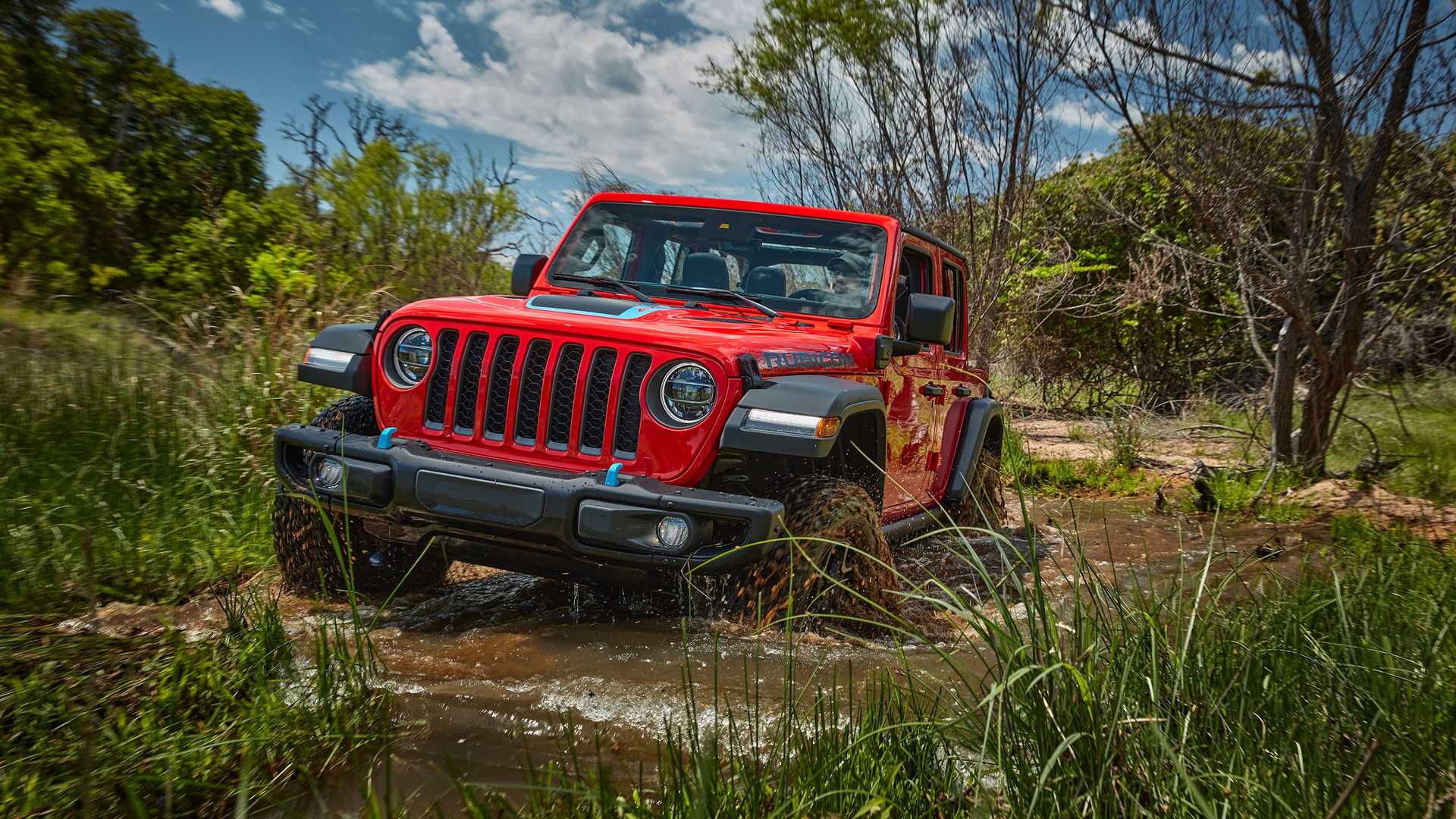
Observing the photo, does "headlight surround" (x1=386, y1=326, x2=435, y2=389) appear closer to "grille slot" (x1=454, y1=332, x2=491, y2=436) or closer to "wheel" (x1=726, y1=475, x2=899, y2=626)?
"grille slot" (x1=454, y1=332, x2=491, y2=436)

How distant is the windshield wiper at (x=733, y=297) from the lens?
14.3ft

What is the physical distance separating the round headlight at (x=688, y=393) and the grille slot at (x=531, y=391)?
450 mm

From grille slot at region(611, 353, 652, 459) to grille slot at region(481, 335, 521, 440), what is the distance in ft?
1.38

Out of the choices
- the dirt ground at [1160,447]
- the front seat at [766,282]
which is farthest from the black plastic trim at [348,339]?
the dirt ground at [1160,447]

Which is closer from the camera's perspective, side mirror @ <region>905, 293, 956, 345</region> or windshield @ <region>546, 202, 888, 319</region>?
side mirror @ <region>905, 293, 956, 345</region>

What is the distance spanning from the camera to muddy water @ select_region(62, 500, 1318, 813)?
257 cm

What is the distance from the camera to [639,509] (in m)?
3.23

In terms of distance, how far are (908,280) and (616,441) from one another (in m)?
2.20

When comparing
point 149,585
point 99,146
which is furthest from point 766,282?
point 99,146

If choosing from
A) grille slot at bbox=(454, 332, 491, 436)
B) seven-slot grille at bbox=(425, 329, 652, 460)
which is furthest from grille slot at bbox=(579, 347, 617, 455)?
grille slot at bbox=(454, 332, 491, 436)

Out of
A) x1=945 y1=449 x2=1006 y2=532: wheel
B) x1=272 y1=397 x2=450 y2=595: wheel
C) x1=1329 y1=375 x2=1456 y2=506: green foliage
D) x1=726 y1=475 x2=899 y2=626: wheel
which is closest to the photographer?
x1=726 y1=475 x2=899 y2=626: wheel

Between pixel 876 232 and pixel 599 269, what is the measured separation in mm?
1308

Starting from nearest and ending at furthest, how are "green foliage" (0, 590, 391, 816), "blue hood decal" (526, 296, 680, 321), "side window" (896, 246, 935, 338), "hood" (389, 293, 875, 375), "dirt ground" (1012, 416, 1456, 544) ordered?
1. "green foliage" (0, 590, 391, 816)
2. "hood" (389, 293, 875, 375)
3. "blue hood decal" (526, 296, 680, 321)
4. "side window" (896, 246, 935, 338)
5. "dirt ground" (1012, 416, 1456, 544)

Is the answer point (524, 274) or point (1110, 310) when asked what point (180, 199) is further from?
point (1110, 310)
